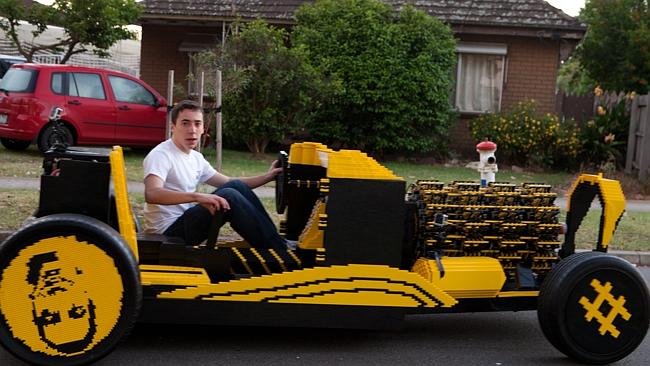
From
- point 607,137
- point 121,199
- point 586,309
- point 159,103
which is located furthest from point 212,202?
point 607,137

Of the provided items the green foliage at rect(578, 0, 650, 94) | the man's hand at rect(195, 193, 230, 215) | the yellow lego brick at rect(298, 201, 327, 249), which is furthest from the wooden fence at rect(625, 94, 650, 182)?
the man's hand at rect(195, 193, 230, 215)

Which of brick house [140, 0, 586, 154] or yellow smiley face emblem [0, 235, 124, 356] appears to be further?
brick house [140, 0, 586, 154]

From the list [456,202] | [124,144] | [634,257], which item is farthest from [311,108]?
[456,202]

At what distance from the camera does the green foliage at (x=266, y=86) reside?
1523 centimetres

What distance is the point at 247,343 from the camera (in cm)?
520

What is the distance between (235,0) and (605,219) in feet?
50.3

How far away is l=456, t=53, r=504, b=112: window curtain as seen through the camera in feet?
62.3

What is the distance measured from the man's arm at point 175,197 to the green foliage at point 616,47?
17.2 m

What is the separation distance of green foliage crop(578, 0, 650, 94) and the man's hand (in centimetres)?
1714

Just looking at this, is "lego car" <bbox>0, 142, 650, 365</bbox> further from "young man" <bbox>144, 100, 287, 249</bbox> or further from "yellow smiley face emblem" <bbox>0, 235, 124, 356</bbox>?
"young man" <bbox>144, 100, 287, 249</bbox>

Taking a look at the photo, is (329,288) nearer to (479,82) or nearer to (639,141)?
(639,141)

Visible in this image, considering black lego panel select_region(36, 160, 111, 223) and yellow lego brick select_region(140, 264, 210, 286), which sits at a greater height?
black lego panel select_region(36, 160, 111, 223)

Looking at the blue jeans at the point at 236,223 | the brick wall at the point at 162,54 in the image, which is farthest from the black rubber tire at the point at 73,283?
the brick wall at the point at 162,54

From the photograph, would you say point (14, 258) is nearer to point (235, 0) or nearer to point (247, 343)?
point (247, 343)
